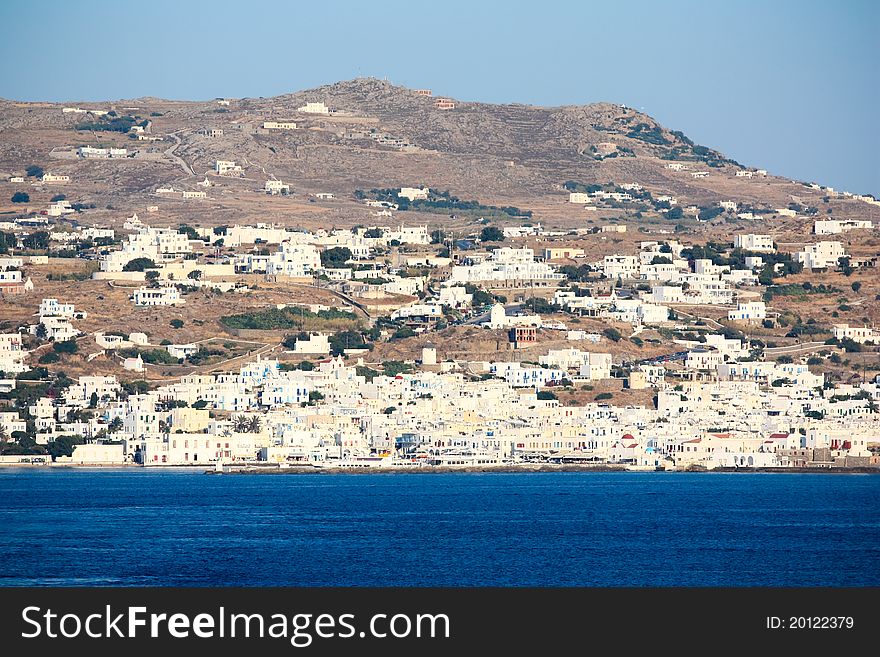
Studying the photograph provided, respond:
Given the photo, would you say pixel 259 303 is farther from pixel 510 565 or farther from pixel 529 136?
pixel 529 136

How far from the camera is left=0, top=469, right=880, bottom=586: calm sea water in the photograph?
3069cm

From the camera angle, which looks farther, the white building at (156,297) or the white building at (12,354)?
the white building at (156,297)

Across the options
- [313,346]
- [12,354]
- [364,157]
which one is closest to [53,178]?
[364,157]

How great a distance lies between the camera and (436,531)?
124 feet

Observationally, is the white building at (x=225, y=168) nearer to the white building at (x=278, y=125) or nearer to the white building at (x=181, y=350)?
the white building at (x=278, y=125)

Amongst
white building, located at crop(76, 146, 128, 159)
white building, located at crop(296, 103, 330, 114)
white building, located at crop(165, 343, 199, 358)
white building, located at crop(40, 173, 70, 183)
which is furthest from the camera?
white building, located at crop(296, 103, 330, 114)

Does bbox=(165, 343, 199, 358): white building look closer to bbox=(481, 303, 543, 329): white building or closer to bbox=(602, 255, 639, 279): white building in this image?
bbox=(481, 303, 543, 329): white building

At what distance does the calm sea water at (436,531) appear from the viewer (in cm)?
3069

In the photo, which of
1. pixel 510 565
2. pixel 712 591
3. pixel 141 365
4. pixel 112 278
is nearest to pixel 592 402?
pixel 141 365

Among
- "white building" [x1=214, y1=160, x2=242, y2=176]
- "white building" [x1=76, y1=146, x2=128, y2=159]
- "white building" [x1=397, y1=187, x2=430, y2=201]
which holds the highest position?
"white building" [x1=76, y1=146, x2=128, y2=159]

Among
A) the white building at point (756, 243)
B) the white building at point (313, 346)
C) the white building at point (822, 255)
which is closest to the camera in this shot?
the white building at point (313, 346)

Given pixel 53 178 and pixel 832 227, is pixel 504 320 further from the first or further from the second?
pixel 53 178

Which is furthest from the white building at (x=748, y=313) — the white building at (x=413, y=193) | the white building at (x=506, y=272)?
the white building at (x=413, y=193)

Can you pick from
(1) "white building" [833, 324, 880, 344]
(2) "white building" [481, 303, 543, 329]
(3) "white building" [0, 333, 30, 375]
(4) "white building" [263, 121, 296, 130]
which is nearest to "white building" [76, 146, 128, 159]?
(4) "white building" [263, 121, 296, 130]
